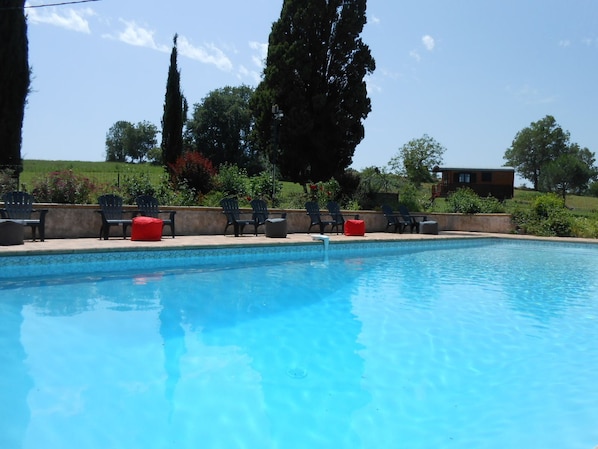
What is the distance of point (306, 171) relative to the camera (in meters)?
18.0

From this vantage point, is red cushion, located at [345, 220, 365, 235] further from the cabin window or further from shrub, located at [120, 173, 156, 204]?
the cabin window

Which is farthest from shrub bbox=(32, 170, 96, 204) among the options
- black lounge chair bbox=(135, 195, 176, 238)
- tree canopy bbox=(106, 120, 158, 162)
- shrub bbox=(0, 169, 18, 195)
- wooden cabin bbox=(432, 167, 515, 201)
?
tree canopy bbox=(106, 120, 158, 162)

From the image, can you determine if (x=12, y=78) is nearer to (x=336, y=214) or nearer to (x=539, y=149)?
(x=336, y=214)

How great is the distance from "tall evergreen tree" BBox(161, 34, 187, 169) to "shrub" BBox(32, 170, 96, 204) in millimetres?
9710

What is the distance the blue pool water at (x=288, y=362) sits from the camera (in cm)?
290

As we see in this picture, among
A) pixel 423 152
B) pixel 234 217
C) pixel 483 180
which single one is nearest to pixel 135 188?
pixel 234 217

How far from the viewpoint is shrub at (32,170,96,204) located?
10587mm

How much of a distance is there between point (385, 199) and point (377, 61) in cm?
520

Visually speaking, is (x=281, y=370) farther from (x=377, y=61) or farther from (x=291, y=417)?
(x=377, y=61)

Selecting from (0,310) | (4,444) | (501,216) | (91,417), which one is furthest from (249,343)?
(501,216)

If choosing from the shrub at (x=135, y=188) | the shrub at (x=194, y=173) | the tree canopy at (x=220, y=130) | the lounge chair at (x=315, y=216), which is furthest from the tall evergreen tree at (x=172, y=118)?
the tree canopy at (x=220, y=130)

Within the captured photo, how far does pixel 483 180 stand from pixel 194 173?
28657mm

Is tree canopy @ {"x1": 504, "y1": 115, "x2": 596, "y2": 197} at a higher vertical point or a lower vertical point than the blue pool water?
higher

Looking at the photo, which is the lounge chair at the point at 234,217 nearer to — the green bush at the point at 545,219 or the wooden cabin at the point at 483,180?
the green bush at the point at 545,219
